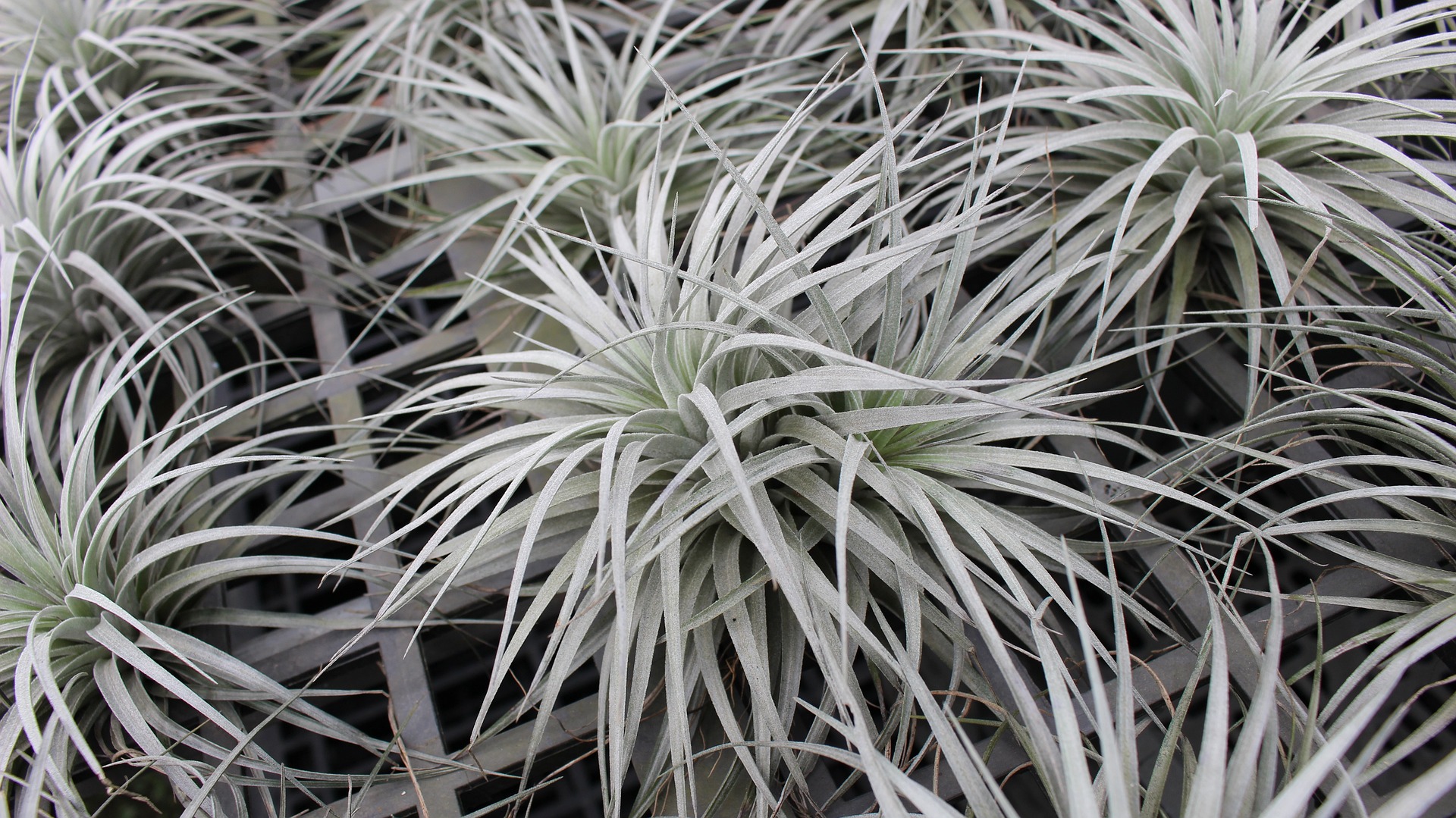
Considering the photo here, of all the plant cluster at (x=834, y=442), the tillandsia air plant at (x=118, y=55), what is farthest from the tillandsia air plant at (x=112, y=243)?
the tillandsia air plant at (x=118, y=55)

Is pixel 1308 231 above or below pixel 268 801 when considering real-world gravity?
above

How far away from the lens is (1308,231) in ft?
2.94

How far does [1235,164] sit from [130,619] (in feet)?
3.60

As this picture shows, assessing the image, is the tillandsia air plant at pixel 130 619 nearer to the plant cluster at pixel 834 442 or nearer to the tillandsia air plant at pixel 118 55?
the plant cluster at pixel 834 442

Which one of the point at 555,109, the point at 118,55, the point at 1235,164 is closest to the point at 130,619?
the point at 555,109

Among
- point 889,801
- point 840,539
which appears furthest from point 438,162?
point 889,801

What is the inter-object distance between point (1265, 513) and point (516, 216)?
2.63 ft

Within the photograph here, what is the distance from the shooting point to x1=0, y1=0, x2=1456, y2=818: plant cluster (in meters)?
0.68

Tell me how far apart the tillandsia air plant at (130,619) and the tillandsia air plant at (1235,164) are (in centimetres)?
80

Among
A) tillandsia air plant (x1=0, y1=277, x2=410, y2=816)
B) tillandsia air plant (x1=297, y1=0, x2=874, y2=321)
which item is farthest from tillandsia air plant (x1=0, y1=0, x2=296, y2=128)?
tillandsia air plant (x1=0, y1=277, x2=410, y2=816)

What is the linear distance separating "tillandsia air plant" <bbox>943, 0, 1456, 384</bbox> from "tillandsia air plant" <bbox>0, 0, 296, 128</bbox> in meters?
1.08

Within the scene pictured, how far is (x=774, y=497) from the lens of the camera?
81 centimetres

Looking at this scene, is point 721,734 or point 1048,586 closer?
point 1048,586

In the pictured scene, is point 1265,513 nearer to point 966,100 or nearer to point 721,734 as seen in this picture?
point 721,734
